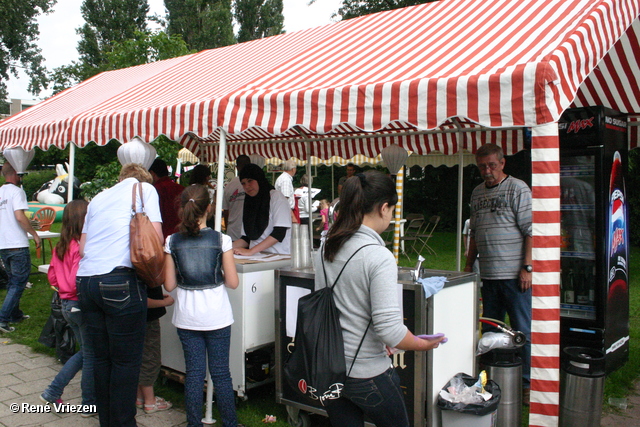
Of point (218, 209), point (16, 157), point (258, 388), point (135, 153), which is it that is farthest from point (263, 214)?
point (16, 157)

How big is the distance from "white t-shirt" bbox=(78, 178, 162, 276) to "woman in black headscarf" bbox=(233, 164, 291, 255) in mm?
1399

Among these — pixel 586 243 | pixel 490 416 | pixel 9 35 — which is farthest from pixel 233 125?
pixel 9 35

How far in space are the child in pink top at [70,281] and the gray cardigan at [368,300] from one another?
2337 millimetres

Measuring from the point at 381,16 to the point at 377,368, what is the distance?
143 inches

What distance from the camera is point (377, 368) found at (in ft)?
6.91

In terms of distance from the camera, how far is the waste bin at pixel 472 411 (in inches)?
113

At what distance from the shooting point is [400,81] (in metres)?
3.06

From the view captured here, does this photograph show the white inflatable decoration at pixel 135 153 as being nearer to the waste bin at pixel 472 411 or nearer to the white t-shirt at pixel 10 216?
the white t-shirt at pixel 10 216

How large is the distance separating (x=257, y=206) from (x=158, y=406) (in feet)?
5.69

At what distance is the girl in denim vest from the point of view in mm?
3209

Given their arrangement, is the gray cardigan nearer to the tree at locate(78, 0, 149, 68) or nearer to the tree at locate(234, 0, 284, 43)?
the tree at locate(78, 0, 149, 68)

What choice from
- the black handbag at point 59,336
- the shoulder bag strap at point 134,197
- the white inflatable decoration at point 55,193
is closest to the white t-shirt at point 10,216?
the black handbag at point 59,336

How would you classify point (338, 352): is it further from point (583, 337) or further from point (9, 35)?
point (9, 35)

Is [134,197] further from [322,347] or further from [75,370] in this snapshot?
[322,347]
